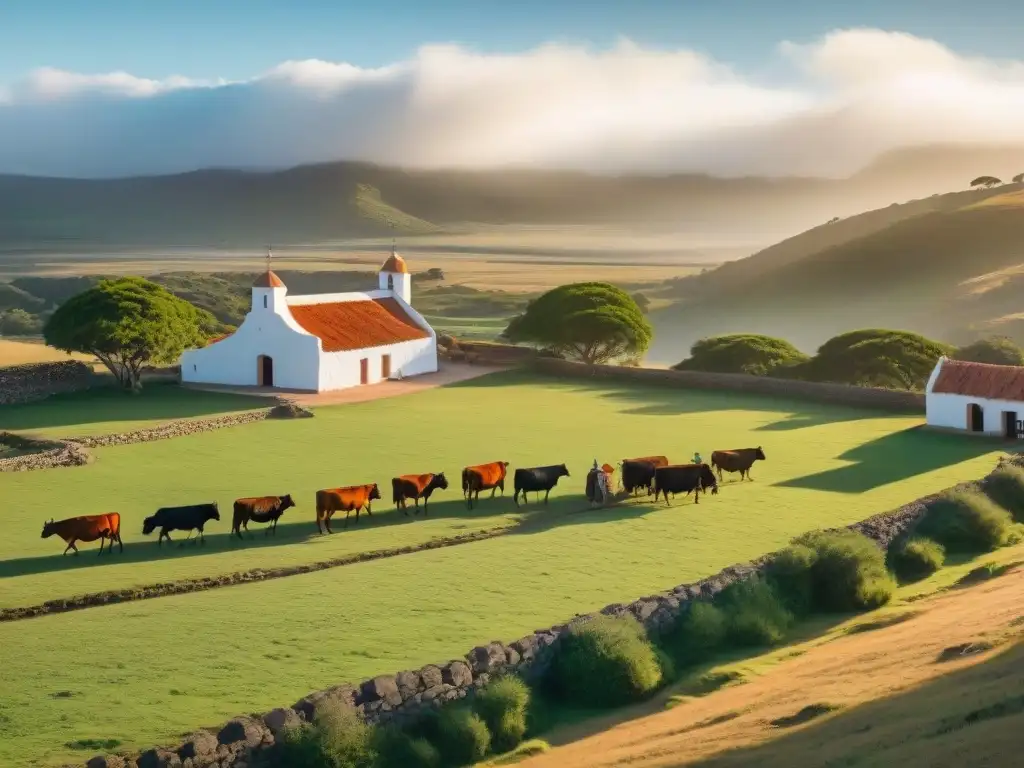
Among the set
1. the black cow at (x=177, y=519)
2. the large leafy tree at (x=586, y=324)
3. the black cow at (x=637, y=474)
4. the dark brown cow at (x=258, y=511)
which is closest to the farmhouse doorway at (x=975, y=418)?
the black cow at (x=637, y=474)

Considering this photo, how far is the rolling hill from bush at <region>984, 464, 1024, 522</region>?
104015 millimetres

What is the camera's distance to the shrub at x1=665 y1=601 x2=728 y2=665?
21.8 meters

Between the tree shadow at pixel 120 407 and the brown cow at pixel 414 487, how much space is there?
1555cm

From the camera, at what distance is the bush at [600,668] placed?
65.3ft

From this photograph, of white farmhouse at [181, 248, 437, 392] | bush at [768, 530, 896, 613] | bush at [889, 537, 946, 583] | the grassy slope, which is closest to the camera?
the grassy slope

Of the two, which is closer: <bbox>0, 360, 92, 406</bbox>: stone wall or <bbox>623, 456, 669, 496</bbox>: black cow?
<bbox>623, 456, 669, 496</bbox>: black cow

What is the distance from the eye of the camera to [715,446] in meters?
39.8

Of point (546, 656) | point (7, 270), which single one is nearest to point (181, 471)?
point (546, 656)

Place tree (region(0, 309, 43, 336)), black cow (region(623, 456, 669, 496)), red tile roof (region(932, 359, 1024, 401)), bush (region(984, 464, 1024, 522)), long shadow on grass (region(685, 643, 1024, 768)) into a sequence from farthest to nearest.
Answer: tree (region(0, 309, 43, 336)) < red tile roof (region(932, 359, 1024, 401)) < bush (region(984, 464, 1024, 522)) < black cow (region(623, 456, 669, 496)) < long shadow on grass (region(685, 643, 1024, 768))

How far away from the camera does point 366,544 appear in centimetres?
2755

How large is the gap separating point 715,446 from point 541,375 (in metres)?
18.8

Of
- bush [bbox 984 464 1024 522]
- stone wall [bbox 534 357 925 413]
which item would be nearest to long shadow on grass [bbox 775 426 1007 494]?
bush [bbox 984 464 1024 522]

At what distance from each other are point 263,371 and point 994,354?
34.1 m

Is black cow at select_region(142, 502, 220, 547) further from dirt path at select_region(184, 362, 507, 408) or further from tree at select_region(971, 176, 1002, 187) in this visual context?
tree at select_region(971, 176, 1002, 187)
